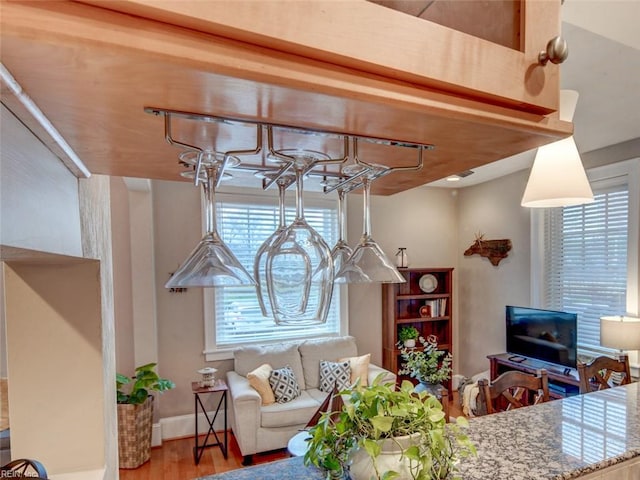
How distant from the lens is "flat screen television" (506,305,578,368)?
128 inches

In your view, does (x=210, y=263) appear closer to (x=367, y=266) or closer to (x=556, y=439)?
(x=367, y=266)

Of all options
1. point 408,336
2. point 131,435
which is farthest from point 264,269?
point 408,336

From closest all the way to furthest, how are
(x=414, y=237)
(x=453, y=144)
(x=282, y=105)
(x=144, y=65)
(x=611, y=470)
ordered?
(x=144, y=65) < (x=282, y=105) < (x=453, y=144) < (x=611, y=470) < (x=414, y=237)

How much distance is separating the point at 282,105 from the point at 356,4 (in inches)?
5.9

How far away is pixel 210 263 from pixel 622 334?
11.0ft

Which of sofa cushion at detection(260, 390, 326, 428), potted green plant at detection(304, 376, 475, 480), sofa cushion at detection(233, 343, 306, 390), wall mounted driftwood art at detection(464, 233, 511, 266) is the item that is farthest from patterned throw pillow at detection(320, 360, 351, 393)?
potted green plant at detection(304, 376, 475, 480)

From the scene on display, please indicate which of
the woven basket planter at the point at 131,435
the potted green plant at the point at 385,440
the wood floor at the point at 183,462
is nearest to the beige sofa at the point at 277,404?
the wood floor at the point at 183,462

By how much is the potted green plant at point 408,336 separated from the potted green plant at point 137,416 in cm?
266

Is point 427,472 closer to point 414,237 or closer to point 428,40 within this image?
point 428,40

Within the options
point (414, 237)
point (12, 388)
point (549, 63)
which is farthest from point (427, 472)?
point (414, 237)

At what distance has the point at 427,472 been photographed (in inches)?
29.1

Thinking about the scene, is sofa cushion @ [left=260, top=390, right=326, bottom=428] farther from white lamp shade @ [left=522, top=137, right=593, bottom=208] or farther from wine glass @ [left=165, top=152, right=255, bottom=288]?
wine glass @ [left=165, top=152, right=255, bottom=288]

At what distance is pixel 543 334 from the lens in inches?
138

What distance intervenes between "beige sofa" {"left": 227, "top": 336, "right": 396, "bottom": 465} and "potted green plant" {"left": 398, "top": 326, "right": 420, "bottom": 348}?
0.62 m
